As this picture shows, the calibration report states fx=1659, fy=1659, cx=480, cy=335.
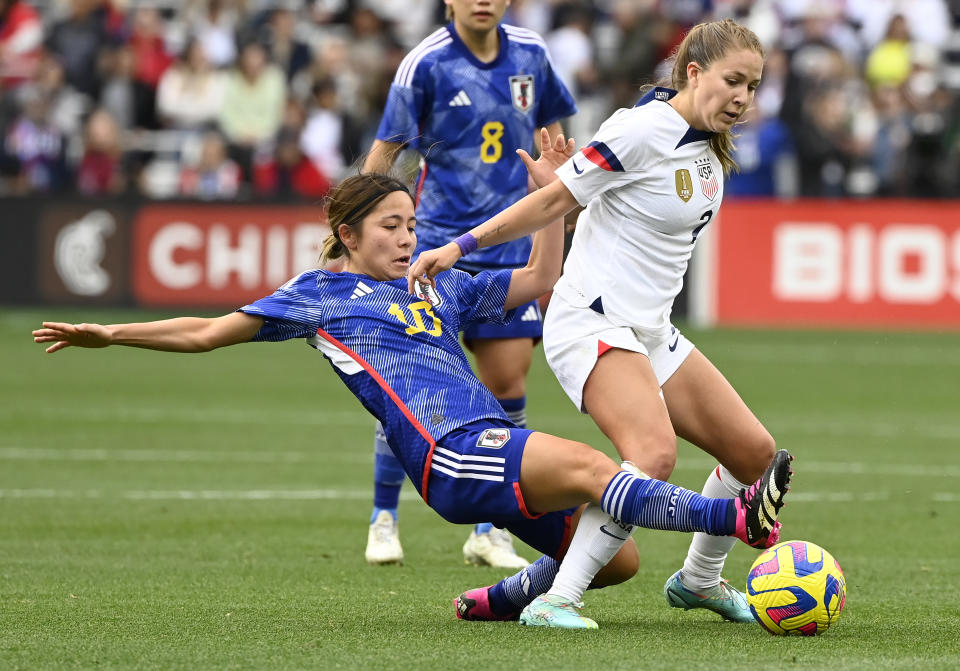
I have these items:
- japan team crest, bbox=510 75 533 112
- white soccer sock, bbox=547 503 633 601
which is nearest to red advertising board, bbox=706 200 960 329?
japan team crest, bbox=510 75 533 112

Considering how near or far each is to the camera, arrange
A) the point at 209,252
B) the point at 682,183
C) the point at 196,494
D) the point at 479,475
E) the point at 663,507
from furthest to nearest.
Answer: the point at 209,252 → the point at 196,494 → the point at 682,183 → the point at 479,475 → the point at 663,507

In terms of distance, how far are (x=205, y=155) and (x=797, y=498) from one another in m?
12.0

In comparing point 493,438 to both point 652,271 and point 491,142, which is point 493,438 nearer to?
point 652,271

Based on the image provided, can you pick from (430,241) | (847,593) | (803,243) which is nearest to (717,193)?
(847,593)

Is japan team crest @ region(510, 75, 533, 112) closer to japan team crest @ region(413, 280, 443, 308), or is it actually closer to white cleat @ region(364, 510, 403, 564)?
white cleat @ region(364, 510, 403, 564)

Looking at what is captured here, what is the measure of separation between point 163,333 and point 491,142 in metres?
2.69

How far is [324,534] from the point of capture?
316 inches

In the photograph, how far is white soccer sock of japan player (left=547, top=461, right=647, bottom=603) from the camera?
544cm

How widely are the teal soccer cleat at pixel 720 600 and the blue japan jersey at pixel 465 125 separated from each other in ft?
7.33

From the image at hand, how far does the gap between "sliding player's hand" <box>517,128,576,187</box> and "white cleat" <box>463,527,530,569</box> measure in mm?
1980

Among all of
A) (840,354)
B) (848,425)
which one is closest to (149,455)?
(848,425)

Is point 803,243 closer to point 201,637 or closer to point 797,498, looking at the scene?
point 797,498

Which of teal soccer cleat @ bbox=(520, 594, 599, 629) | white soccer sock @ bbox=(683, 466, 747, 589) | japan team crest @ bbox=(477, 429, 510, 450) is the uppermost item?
japan team crest @ bbox=(477, 429, 510, 450)

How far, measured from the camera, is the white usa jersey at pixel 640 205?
219 inches
